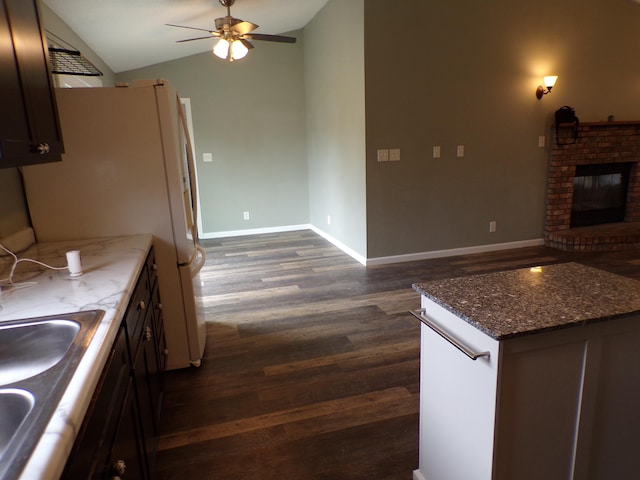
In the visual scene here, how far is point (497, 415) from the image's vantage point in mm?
1157

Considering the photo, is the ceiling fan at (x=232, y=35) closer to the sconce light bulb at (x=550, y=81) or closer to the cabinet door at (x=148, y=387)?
the cabinet door at (x=148, y=387)

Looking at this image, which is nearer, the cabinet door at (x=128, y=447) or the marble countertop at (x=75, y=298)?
the marble countertop at (x=75, y=298)

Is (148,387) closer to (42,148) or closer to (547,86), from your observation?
(42,148)

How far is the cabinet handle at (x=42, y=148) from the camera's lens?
4.95ft

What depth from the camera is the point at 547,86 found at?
15.5ft

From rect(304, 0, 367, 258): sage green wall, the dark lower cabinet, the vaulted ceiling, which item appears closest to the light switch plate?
rect(304, 0, 367, 258): sage green wall

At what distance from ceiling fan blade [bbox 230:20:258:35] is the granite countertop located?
2.96 meters

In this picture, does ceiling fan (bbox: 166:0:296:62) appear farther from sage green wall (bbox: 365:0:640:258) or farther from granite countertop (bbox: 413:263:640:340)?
granite countertop (bbox: 413:263:640:340)

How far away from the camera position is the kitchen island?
3.81ft

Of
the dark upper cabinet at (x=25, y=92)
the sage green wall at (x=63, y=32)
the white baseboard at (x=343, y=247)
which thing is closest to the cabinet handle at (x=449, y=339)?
the dark upper cabinet at (x=25, y=92)

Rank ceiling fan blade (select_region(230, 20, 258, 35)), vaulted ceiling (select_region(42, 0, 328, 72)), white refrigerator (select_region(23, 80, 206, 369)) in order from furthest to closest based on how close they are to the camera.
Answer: ceiling fan blade (select_region(230, 20, 258, 35))
vaulted ceiling (select_region(42, 0, 328, 72))
white refrigerator (select_region(23, 80, 206, 369))

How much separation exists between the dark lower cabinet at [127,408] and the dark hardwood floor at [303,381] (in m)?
0.30

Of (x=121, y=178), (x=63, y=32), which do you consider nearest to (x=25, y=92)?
(x=121, y=178)

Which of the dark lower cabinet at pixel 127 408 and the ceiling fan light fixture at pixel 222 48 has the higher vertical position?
the ceiling fan light fixture at pixel 222 48
